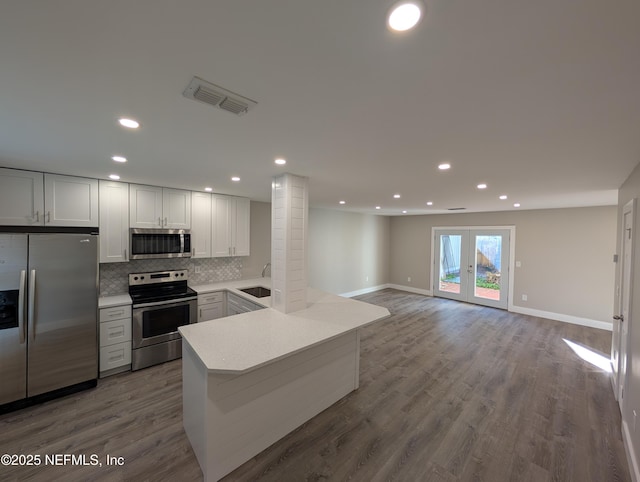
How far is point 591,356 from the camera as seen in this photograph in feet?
12.8

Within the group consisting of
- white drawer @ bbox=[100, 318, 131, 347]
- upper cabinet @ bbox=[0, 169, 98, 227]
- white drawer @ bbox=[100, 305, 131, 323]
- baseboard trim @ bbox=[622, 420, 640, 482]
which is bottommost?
baseboard trim @ bbox=[622, 420, 640, 482]

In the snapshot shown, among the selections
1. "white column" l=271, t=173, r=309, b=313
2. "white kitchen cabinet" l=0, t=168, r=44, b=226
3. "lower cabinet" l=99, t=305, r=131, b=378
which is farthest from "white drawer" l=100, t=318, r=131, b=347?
"white column" l=271, t=173, r=309, b=313

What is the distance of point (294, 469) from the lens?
6.38 feet

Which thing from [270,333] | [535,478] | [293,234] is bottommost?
[535,478]

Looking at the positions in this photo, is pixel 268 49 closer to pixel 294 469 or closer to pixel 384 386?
pixel 294 469

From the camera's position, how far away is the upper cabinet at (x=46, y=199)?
9.00ft

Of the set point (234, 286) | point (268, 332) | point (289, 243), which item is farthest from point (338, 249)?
point (268, 332)

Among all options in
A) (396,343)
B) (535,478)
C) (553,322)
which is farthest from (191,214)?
(553,322)

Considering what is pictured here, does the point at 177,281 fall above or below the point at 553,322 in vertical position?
above

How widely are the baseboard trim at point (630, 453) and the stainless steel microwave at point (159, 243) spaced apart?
5.02m

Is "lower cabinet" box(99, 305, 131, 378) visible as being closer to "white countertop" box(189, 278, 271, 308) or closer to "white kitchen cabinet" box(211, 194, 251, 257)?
"white countertop" box(189, 278, 271, 308)

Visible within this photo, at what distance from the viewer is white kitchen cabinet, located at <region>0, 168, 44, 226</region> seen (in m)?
2.72

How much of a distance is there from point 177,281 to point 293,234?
7.90 ft

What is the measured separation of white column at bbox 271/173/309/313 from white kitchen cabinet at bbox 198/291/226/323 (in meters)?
1.51
